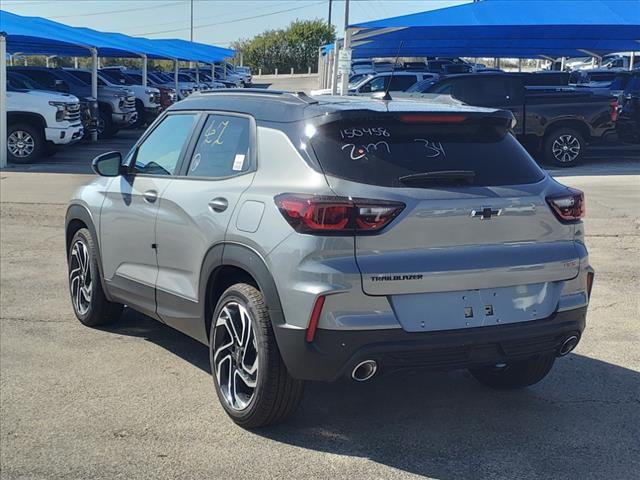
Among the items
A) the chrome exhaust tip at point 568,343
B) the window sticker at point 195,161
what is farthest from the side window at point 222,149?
the chrome exhaust tip at point 568,343

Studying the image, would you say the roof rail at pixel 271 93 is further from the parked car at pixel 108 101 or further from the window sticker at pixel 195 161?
the parked car at pixel 108 101

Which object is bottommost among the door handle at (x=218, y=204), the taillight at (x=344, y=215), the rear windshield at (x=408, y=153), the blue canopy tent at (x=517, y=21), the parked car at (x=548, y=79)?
the door handle at (x=218, y=204)

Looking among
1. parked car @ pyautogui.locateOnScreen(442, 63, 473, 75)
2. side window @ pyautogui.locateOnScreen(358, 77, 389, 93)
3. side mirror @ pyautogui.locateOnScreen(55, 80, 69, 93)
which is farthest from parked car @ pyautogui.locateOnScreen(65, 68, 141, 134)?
parked car @ pyautogui.locateOnScreen(442, 63, 473, 75)

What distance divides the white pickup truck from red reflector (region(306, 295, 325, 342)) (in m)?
14.5

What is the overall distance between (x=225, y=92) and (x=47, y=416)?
2185 millimetres

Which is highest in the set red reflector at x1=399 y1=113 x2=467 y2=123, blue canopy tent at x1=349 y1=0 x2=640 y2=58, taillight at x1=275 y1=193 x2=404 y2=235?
blue canopy tent at x1=349 y1=0 x2=640 y2=58

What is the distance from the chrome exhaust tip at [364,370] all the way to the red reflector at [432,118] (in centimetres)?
123

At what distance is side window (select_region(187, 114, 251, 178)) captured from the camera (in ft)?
14.4

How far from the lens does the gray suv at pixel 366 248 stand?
3.63m

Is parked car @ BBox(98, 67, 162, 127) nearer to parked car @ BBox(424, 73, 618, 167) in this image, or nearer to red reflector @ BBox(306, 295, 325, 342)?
parked car @ BBox(424, 73, 618, 167)

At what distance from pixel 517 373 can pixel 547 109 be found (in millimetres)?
11941

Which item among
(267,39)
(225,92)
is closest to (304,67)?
(267,39)

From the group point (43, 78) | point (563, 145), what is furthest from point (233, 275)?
point (43, 78)

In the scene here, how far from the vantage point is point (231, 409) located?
167 inches
